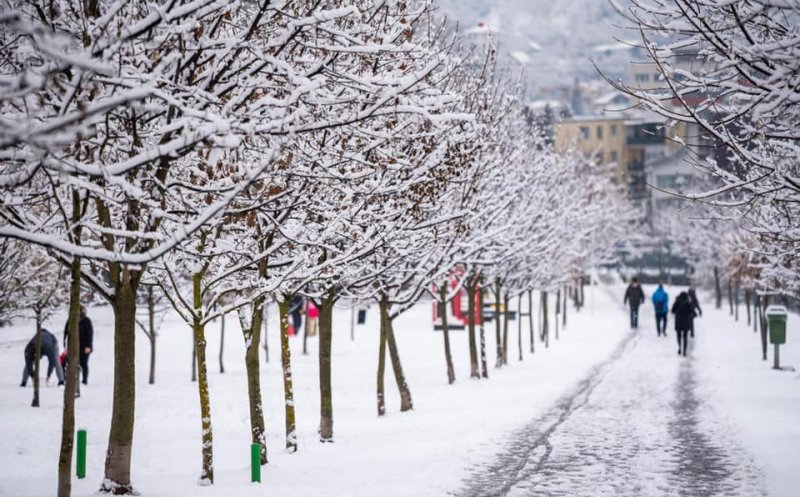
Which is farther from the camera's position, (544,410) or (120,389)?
(544,410)

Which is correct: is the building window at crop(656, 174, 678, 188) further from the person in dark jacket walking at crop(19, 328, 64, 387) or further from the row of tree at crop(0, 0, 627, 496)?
the row of tree at crop(0, 0, 627, 496)

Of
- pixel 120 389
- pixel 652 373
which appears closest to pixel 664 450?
pixel 120 389

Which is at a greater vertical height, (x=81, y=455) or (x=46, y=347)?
(x=46, y=347)

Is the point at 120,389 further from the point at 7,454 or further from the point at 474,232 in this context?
the point at 474,232

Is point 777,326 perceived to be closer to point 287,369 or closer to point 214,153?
point 287,369

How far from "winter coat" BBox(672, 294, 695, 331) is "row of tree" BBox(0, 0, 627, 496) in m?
14.5

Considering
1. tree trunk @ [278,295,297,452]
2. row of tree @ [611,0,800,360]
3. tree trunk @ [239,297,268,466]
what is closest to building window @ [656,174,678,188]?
tree trunk @ [278,295,297,452]

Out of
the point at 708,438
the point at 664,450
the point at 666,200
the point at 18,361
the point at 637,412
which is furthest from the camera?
the point at 666,200

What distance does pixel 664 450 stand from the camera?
14625mm

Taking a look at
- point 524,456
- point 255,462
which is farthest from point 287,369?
point 524,456

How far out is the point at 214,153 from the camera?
666cm

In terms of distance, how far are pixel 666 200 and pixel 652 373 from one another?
8658 centimetres

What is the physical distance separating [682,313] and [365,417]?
1506 cm

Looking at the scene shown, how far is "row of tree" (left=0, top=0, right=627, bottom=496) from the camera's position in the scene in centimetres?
661
